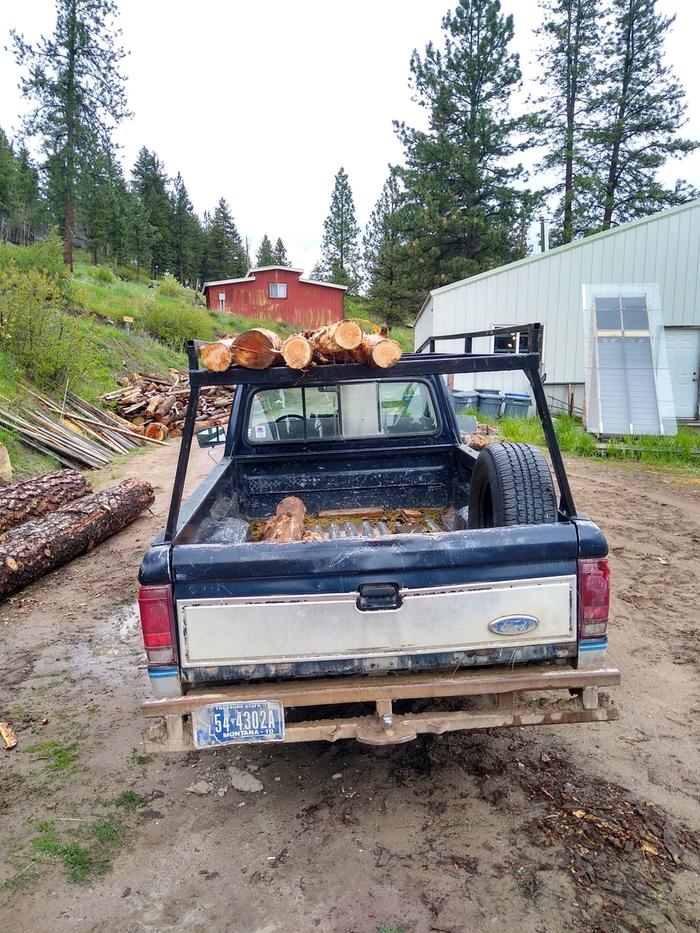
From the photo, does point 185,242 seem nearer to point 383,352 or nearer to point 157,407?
point 157,407

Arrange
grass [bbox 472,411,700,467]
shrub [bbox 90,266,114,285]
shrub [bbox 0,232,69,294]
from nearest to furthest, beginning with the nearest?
grass [bbox 472,411,700,467], shrub [bbox 0,232,69,294], shrub [bbox 90,266,114,285]

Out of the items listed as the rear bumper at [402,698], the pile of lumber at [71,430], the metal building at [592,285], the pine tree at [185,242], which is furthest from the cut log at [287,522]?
the pine tree at [185,242]

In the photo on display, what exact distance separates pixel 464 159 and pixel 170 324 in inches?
606

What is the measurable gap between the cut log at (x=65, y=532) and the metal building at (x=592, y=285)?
10.6 metres

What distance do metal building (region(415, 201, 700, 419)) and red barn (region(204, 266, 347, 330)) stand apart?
25928 mm

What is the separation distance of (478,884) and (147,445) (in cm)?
1200

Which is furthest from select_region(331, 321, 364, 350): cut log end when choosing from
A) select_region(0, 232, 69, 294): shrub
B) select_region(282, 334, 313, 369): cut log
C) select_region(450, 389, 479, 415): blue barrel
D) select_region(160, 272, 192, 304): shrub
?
select_region(160, 272, 192, 304): shrub

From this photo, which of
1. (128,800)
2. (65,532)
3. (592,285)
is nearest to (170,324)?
(592,285)

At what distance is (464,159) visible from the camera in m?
28.0

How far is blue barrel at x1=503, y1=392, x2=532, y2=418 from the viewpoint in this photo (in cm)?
1376

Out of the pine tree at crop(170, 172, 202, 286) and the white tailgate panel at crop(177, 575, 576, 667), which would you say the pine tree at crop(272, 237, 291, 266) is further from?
the white tailgate panel at crop(177, 575, 576, 667)

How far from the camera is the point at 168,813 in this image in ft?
8.70

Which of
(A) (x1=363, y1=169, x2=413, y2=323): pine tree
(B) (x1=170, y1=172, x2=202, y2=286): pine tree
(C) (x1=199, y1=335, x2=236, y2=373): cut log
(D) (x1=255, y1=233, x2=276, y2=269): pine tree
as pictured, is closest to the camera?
(C) (x1=199, y1=335, x2=236, y2=373): cut log

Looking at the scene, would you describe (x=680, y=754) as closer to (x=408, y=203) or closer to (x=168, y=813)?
(x=168, y=813)
